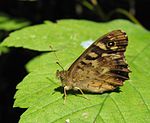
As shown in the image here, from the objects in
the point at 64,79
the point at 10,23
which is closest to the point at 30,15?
the point at 10,23

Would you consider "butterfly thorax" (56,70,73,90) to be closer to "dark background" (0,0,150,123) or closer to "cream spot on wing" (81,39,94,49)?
"cream spot on wing" (81,39,94,49)

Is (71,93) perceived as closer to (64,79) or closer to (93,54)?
(64,79)

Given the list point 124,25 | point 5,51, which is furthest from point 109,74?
point 5,51

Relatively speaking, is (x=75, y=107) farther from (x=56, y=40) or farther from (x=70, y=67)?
(x=56, y=40)

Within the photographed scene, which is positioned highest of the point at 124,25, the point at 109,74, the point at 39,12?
the point at 109,74

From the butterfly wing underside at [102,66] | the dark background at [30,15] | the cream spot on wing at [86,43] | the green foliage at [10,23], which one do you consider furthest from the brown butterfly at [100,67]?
the dark background at [30,15]

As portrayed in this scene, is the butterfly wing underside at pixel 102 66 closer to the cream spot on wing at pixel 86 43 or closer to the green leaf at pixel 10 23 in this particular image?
the cream spot on wing at pixel 86 43
